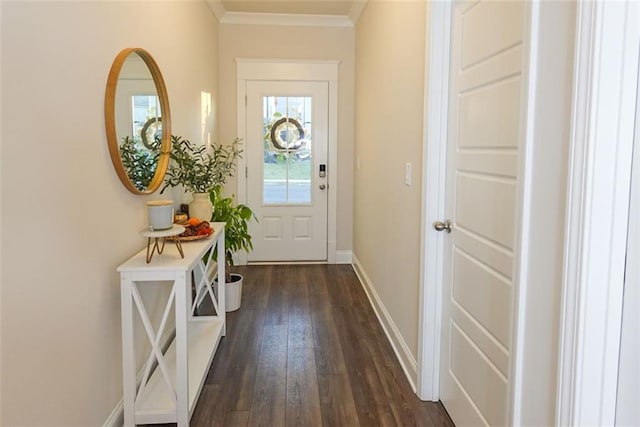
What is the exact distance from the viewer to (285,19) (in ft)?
16.2

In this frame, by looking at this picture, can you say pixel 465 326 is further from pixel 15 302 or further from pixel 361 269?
pixel 361 269

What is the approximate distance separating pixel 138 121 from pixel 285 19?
3029mm

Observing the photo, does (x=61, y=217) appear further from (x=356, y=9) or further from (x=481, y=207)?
(x=356, y=9)

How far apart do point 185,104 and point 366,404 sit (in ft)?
7.62

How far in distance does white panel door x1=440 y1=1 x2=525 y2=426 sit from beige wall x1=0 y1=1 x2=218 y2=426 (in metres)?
1.46

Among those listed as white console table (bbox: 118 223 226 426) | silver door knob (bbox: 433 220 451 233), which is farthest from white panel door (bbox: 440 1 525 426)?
white console table (bbox: 118 223 226 426)

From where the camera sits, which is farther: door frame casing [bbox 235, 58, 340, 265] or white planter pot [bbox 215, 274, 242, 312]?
door frame casing [bbox 235, 58, 340, 265]

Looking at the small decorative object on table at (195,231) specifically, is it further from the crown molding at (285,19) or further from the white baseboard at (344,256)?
the crown molding at (285,19)

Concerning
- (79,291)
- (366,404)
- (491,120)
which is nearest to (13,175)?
(79,291)

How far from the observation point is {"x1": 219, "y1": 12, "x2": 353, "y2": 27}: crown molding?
487 centimetres

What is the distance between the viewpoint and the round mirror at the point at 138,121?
6.64 feet

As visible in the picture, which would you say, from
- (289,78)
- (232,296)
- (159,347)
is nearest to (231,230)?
(232,296)

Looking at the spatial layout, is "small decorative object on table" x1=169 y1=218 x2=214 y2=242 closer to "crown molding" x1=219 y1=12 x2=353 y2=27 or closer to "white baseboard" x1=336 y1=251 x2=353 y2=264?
"white baseboard" x1=336 y1=251 x2=353 y2=264

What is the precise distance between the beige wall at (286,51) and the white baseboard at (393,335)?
173 centimetres
